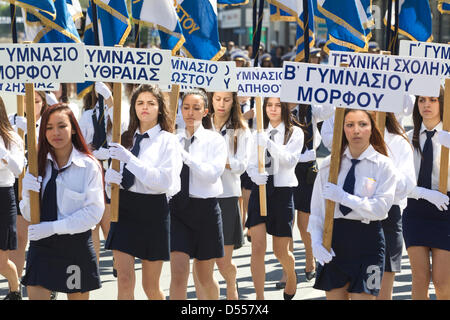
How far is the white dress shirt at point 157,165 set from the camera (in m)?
6.42

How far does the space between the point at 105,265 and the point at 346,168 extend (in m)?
4.56

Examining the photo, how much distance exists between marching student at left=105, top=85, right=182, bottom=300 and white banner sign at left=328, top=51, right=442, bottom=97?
1460mm

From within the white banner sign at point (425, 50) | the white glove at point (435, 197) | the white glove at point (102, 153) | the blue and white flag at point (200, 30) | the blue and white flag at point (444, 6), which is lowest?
the white glove at point (435, 197)

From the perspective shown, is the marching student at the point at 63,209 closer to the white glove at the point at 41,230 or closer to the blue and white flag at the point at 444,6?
the white glove at the point at 41,230

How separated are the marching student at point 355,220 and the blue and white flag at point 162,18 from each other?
287 centimetres

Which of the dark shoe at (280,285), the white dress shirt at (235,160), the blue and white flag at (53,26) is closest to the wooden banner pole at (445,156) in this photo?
the white dress shirt at (235,160)

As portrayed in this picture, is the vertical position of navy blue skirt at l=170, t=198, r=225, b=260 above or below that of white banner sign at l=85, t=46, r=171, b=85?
below

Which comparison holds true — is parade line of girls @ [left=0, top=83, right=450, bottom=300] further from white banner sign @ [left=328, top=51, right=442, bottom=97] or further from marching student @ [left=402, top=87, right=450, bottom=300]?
white banner sign @ [left=328, top=51, right=442, bottom=97]

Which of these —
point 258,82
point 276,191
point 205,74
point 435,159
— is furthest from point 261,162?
point 435,159

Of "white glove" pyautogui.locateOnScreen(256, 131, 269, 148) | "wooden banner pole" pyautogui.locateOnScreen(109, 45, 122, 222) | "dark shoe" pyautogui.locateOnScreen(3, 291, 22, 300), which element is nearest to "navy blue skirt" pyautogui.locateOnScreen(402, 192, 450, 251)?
"white glove" pyautogui.locateOnScreen(256, 131, 269, 148)

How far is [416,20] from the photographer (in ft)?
30.0

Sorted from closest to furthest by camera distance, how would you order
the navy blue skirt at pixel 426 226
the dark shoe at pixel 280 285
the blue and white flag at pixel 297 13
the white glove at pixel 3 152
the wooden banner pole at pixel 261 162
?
the navy blue skirt at pixel 426 226, the white glove at pixel 3 152, the wooden banner pole at pixel 261 162, the dark shoe at pixel 280 285, the blue and white flag at pixel 297 13

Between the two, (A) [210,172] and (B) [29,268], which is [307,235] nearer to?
(A) [210,172]

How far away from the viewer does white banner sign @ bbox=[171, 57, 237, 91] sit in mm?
7746
